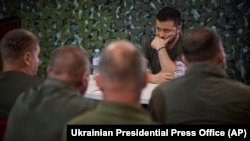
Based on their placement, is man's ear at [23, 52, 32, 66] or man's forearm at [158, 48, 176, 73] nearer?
man's ear at [23, 52, 32, 66]

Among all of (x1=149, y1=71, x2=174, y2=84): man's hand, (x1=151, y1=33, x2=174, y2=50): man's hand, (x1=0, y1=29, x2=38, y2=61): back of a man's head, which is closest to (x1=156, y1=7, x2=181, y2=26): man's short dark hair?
(x1=151, y1=33, x2=174, y2=50): man's hand

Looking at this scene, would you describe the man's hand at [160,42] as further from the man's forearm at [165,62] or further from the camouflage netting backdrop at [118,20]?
the camouflage netting backdrop at [118,20]

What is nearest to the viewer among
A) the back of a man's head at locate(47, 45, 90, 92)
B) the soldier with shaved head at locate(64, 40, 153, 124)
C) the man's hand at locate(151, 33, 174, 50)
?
the soldier with shaved head at locate(64, 40, 153, 124)

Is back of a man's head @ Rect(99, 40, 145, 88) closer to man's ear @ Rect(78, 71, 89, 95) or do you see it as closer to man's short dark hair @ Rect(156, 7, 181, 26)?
man's ear @ Rect(78, 71, 89, 95)

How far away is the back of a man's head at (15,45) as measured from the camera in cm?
229

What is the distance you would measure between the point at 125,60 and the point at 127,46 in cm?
8

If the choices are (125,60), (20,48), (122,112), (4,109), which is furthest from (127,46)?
(20,48)

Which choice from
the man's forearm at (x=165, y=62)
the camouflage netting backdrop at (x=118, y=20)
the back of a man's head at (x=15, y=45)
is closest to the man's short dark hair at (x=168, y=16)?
the man's forearm at (x=165, y=62)

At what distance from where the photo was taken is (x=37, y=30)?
4.95m

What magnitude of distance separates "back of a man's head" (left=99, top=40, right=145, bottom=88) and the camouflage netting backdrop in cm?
317

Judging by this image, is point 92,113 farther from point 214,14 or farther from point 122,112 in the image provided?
point 214,14

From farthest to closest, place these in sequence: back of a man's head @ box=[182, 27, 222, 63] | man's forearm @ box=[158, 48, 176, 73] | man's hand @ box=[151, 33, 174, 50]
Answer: man's hand @ box=[151, 33, 174, 50] < man's forearm @ box=[158, 48, 176, 73] < back of a man's head @ box=[182, 27, 222, 63]

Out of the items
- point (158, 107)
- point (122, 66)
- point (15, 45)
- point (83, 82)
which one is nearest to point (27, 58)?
point (15, 45)

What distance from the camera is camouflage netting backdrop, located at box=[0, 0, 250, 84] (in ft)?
14.2
